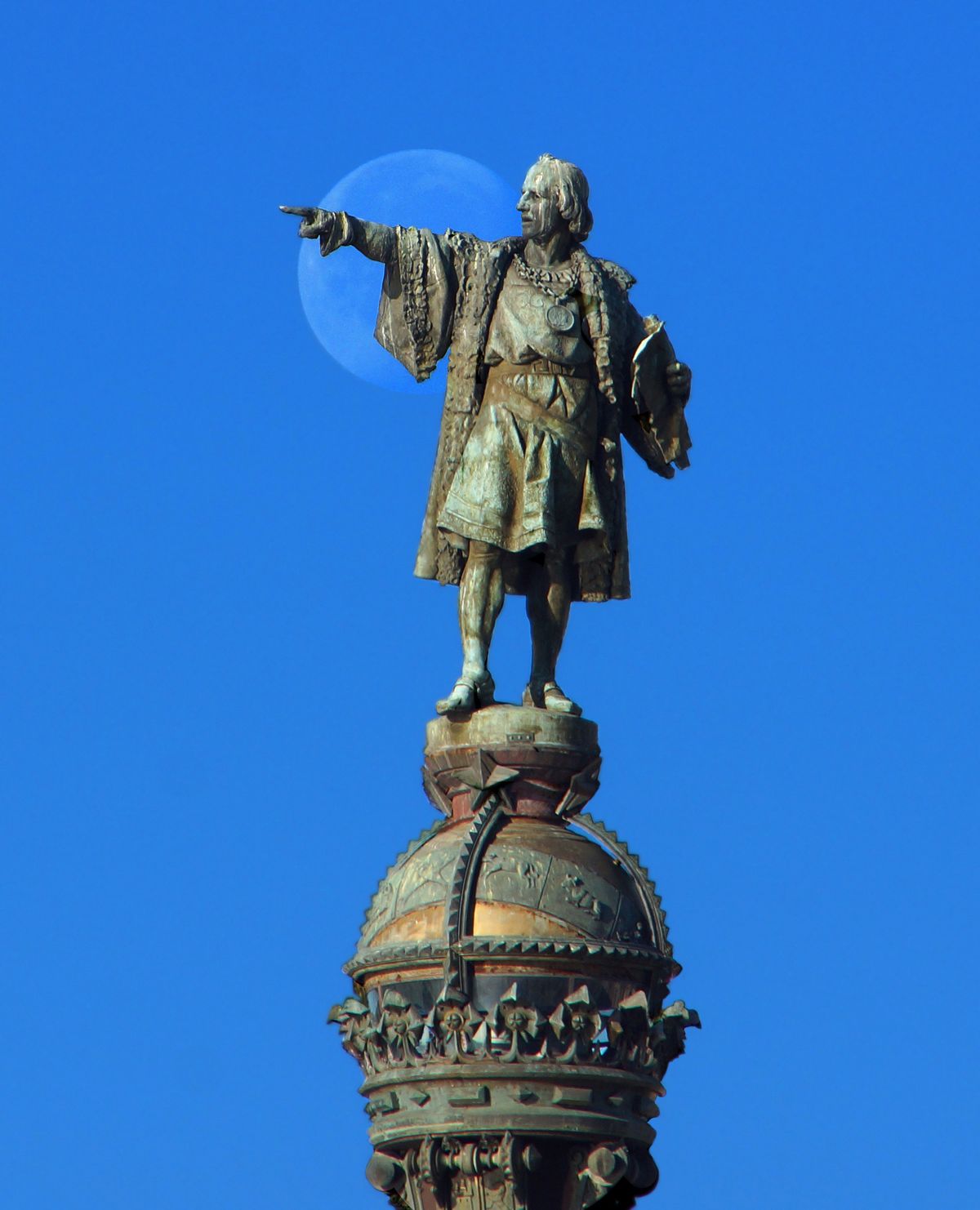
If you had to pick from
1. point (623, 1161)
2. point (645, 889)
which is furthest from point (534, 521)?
point (623, 1161)

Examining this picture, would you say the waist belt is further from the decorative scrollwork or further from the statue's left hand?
the decorative scrollwork

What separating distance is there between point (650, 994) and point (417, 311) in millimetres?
6425

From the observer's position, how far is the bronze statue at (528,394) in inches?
1126

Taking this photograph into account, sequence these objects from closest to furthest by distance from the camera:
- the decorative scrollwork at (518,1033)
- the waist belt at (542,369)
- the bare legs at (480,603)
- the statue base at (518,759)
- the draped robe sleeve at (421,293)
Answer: the decorative scrollwork at (518,1033)
the statue base at (518,759)
the bare legs at (480,603)
the waist belt at (542,369)
the draped robe sleeve at (421,293)

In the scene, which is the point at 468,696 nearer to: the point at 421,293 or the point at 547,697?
the point at 547,697

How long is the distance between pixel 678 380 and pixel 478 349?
6.38ft

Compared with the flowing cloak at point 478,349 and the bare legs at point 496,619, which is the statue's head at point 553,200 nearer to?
the flowing cloak at point 478,349

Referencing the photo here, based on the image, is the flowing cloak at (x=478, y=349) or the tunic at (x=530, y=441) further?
the flowing cloak at (x=478, y=349)

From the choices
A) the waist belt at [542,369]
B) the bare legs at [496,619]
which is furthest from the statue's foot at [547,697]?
the waist belt at [542,369]

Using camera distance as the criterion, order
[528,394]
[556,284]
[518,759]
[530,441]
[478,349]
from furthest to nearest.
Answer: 1. [556,284]
2. [478,349]
3. [528,394]
4. [530,441]
5. [518,759]

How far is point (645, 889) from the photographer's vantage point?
28.1 meters

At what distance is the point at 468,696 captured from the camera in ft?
93.1

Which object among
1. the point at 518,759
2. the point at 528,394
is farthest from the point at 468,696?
the point at 528,394

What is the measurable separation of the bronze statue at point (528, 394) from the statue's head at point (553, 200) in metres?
0.01
